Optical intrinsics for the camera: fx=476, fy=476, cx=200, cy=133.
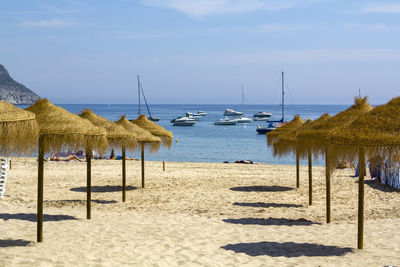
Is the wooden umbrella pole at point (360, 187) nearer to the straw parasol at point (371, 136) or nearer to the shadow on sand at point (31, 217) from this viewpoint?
the straw parasol at point (371, 136)

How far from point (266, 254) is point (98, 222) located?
3.94m

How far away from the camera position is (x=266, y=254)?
761 cm

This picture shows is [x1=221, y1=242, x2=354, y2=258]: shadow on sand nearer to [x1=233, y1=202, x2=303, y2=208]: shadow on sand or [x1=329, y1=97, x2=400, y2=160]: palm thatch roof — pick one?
[x1=329, y1=97, x2=400, y2=160]: palm thatch roof

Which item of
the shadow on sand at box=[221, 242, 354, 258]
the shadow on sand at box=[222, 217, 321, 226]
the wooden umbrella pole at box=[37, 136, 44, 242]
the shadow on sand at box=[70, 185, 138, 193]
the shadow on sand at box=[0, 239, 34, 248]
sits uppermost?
the wooden umbrella pole at box=[37, 136, 44, 242]

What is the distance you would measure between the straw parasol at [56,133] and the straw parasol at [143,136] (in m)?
5.88

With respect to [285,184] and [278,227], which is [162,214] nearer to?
[278,227]

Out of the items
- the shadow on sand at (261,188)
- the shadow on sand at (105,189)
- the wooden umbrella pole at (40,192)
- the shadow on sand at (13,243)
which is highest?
the wooden umbrella pole at (40,192)

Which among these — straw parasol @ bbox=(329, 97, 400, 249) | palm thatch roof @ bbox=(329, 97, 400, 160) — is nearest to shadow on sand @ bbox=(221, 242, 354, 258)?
straw parasol @ bbox=(329, 97, 400, 249)

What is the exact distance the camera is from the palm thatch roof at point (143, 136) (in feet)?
47.6

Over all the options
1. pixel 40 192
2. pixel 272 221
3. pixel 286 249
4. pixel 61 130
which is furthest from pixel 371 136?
pixel 40 192

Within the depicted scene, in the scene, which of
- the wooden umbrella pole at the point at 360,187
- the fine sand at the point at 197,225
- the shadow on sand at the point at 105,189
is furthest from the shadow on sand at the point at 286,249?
the shadow on sand at the point at 105,189

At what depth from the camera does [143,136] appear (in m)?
14.6

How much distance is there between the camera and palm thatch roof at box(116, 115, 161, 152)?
47.6ft

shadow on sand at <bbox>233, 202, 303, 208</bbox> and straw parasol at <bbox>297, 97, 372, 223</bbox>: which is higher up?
straw parasol at <bbox>297, 97, 372, 223</bbox>
